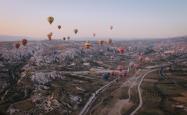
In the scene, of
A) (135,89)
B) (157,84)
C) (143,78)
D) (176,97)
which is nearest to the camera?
(176,97)

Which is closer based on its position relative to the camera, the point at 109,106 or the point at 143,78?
the point at 109,106

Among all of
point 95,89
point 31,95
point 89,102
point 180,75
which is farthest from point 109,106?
point 180,75

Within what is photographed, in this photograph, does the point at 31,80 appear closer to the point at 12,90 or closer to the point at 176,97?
the point at 12,90

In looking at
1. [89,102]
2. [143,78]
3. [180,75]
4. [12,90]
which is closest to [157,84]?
[143,78]

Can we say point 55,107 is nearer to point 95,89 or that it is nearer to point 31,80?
point 95,89

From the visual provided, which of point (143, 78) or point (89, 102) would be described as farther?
point (143, 78)

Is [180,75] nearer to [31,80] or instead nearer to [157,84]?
[157,84]

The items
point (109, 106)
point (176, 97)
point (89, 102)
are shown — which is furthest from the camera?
point (176, 97)

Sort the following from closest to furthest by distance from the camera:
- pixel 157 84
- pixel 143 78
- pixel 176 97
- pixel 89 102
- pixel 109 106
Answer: pixel 109 106 → pixel 89 102 → pixel 176 97 → pixel 157 84 → pixel 143 78

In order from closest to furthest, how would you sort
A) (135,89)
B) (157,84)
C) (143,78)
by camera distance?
(135,89) < (157,84) < (143,78)
